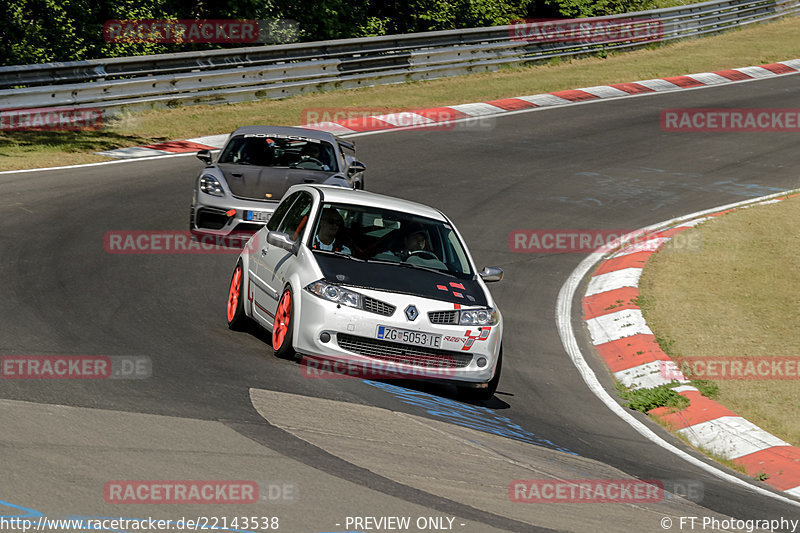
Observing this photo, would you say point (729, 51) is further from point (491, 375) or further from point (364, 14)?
point (491, 375)

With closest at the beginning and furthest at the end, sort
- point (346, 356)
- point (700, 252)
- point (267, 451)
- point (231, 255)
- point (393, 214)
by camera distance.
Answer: point (267, 451) < point (346, 356) < point (393, 214) < point (231, 255) < point (700, 252)

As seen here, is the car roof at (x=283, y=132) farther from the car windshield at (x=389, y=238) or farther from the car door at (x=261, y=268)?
the car windshield at (x=389, y=238)

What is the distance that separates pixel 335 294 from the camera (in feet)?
27.5

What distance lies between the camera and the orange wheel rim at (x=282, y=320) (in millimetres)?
8609

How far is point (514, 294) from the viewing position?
42.0ft

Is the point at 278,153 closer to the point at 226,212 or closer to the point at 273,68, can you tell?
the point at 226,212

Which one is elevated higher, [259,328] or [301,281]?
[301,281]

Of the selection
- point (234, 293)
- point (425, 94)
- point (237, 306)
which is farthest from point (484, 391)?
point (425, 94)

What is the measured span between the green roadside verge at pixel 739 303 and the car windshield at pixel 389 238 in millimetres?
2846

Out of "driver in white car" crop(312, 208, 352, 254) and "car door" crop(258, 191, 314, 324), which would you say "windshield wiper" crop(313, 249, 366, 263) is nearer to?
"driver in white car" crop(312, 208, 352, 254)

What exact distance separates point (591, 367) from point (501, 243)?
4093mm

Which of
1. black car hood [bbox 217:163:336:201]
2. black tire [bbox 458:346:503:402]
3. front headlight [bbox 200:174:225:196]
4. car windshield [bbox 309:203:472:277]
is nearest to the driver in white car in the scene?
car windshield [bbox 309:203:472:277]

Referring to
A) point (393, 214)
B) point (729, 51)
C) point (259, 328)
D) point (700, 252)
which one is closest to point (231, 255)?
point (259, 328)

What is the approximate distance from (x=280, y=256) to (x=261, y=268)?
342 mm
